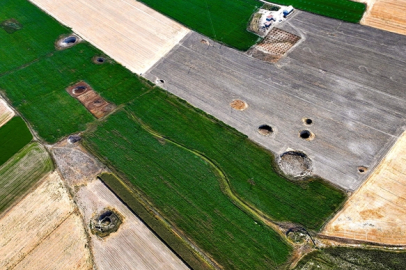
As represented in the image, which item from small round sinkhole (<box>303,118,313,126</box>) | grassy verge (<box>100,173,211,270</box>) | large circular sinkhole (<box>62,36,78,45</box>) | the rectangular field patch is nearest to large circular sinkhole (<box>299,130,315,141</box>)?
small round sinkhole (<box>303,118,313,126</box>)

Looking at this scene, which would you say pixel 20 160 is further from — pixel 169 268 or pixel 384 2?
pixel 384 2

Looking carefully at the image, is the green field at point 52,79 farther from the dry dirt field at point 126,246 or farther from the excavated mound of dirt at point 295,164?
the excavated mound of dirt at point 295,164

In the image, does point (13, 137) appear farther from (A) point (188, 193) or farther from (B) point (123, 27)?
(B) point (123, 27)

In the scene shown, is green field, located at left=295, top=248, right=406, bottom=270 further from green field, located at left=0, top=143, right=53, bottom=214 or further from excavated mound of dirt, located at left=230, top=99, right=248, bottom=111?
green field, located at left=0, top=143, right=53, bottom=214

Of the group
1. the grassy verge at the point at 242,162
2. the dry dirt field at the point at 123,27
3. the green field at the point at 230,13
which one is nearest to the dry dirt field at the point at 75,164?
the grassy verge at the point at 242,162

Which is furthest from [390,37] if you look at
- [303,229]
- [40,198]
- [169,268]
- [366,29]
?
[40,198]

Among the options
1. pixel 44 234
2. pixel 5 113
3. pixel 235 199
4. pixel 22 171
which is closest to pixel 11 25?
pixel 5 113

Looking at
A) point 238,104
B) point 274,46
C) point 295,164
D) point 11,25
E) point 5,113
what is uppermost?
point 11,25
